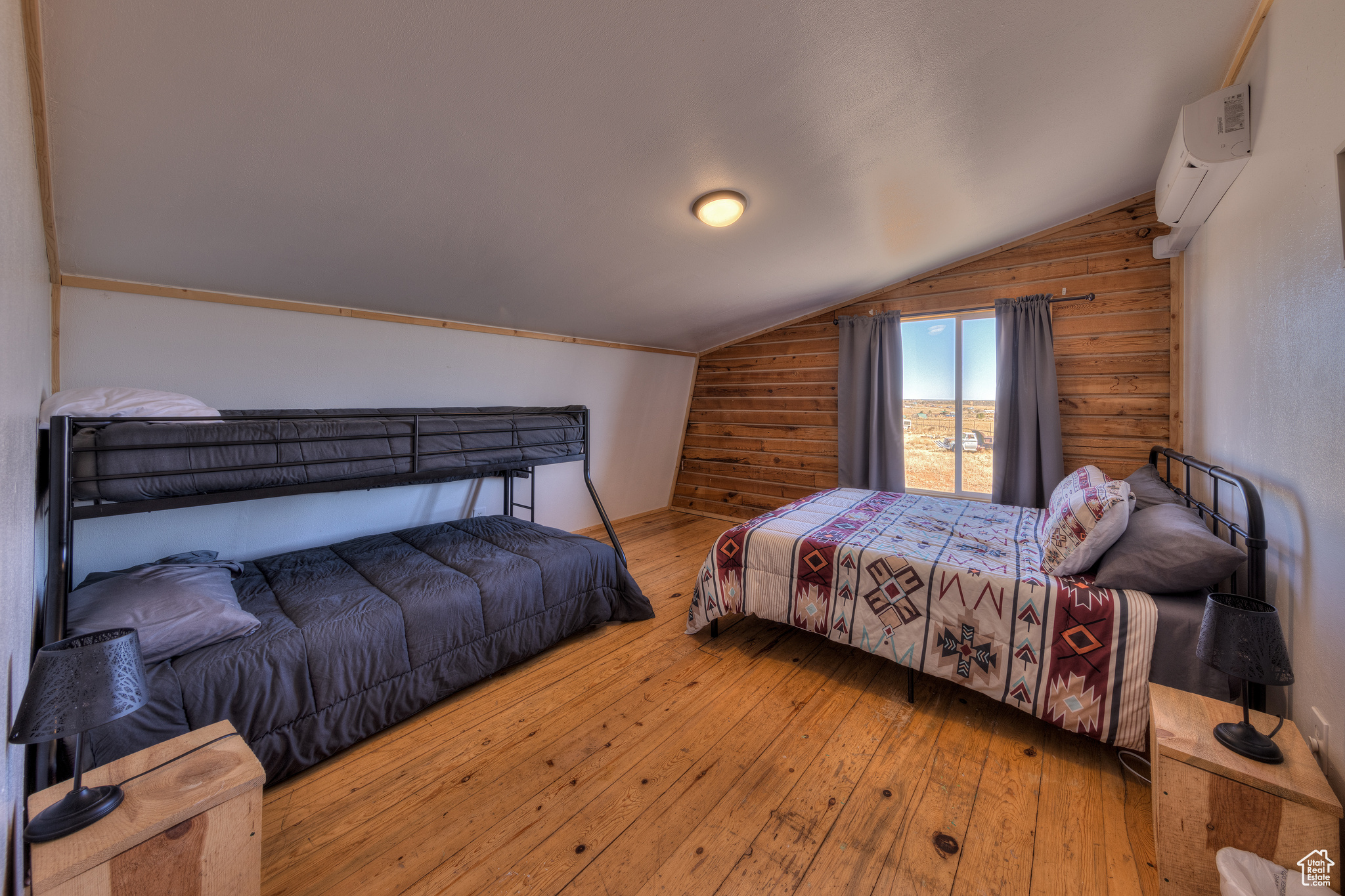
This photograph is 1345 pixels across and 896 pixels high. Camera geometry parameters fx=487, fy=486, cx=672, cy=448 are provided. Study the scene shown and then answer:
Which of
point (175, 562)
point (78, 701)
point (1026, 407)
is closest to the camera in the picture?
point (78, 701)

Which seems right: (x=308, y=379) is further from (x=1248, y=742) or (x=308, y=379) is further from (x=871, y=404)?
(x=871, y=404)

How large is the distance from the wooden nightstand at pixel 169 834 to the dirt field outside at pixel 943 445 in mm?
4117

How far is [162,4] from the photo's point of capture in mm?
1069

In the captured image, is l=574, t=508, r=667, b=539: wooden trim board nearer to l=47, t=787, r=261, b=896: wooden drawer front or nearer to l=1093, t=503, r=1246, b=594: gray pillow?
l=47, t=787, r=261, b=896: wooden drawer front

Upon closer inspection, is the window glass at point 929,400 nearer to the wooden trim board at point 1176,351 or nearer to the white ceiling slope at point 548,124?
the wooden trim board at point 1176,351

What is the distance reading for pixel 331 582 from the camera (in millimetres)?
2051

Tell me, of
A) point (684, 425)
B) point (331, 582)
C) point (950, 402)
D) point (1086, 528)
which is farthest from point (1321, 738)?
point (684, 425)

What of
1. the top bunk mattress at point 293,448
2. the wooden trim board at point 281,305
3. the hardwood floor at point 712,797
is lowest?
the hardwood floor at point 712,797

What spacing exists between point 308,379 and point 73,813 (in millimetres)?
2134

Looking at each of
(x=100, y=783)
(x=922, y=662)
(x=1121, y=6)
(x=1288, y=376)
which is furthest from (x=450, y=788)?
(x=1121, y=6)

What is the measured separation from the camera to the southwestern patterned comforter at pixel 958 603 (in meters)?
1.64

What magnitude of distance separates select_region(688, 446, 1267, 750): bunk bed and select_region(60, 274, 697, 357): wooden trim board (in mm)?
1990

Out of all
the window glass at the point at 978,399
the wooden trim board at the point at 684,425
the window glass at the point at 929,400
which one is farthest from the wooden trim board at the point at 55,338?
the window glass at the point at 978,399

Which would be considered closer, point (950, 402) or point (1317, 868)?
point (1317, 868)
